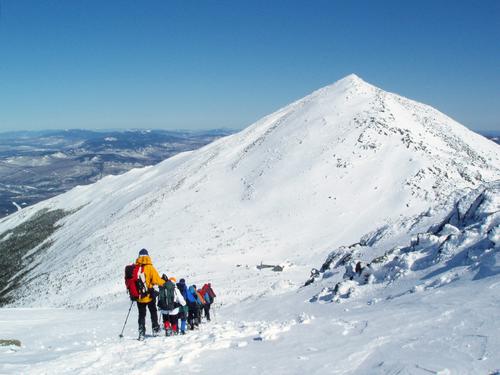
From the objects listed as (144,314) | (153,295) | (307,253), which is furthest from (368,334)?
(307,253)

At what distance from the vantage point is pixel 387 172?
41844 millimetres

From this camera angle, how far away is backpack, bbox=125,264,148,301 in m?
11.7

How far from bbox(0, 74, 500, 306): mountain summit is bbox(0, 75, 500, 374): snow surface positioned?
0.21m

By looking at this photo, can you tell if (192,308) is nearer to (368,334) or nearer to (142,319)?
(142,319)

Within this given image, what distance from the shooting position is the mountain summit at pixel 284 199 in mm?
35875

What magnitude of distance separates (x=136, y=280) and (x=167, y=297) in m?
1.23

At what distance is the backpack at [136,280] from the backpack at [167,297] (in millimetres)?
723

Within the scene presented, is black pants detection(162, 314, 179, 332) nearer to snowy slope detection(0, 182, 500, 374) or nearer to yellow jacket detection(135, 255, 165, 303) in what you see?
yellow jacket detection(135, 255, 165, 303)

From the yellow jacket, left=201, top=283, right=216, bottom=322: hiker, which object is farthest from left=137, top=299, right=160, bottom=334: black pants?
left=201, top=283, right=216, bottom=322: hiker

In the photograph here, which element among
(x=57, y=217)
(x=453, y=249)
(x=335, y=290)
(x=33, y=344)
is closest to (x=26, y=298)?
(x=33, y=344)

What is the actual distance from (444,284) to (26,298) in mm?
41915

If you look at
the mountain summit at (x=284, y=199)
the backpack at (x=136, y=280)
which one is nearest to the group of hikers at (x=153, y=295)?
the backpack at (x=136, y=280)

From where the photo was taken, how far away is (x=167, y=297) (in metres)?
12.4

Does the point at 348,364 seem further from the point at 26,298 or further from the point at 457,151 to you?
the point at 457,151
